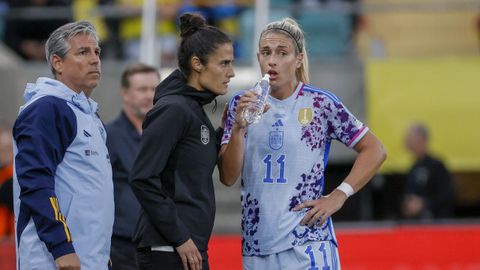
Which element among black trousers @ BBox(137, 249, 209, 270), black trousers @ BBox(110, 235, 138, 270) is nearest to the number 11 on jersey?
black trousers @ BBox(137, 249, 209, 270)

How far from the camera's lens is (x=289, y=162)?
608 centimetres

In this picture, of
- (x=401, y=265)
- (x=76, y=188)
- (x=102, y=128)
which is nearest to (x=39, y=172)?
(x=76, y=188)

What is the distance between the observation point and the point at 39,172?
538 centimetres

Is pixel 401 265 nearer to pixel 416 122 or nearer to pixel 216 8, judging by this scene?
pixel 416 122

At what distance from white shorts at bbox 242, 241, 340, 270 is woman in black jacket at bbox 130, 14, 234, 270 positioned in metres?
0.36

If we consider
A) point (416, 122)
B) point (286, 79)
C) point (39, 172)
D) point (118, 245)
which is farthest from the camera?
point (416, 122)

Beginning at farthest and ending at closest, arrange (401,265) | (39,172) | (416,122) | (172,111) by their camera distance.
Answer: (416,122) → (401,265) → (172,111) → (39,172)

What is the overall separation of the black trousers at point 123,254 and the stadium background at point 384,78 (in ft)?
12.2

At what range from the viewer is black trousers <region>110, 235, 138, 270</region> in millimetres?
7227

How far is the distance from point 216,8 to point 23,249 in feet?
25.1

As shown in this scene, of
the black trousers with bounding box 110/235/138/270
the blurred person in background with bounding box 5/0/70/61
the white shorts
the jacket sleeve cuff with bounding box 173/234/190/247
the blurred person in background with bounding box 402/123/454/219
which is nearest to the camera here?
the jacket sleeve cuff with bounding box 173/234/190/247

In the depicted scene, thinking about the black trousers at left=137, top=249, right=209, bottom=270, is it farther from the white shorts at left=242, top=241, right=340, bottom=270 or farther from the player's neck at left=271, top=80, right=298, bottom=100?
the player's neck at left=271, top=80, right=298, bottom=100

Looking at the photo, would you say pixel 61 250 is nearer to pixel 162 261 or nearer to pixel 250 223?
pixel 162 261

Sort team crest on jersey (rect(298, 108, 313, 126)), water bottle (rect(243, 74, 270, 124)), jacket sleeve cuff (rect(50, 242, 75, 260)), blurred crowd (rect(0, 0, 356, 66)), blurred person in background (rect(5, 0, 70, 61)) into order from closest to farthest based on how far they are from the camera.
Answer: jacket sleeve cuff (rect(50, 242, 75, 260)) < water bottle (rect(243, 74, 270, 124)) < team crest on jersey (rect(298, 108, 313, 126)) < blurred crowd (rect(0, 0, 356, 66)) < blurred person in background (rect(5, 0, 70, 61))
